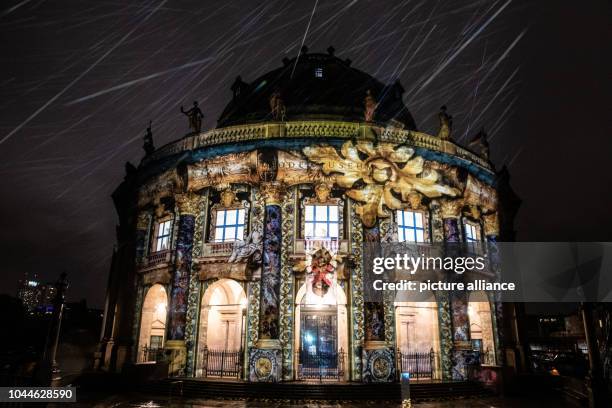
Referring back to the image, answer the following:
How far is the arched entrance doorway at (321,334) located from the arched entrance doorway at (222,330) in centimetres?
272

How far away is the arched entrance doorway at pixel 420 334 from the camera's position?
727 inches

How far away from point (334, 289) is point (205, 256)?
637 centimetres

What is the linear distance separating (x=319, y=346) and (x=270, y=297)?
326 cm

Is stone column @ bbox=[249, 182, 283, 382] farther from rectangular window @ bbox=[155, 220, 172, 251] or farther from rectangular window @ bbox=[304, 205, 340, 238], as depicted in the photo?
rectangular window @ bbox=[155, 220, 172, 251]

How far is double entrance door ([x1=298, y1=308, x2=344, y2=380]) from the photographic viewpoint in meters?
17.6

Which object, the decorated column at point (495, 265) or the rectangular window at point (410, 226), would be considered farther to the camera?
the decorated column at point (495, 265)

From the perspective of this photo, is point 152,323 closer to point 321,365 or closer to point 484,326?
point 321,365

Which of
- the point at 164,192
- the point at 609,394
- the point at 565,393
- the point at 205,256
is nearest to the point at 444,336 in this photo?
the point at 565,393

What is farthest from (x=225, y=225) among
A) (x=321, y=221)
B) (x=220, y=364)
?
(x=220, y=364)

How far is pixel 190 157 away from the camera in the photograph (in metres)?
20.7

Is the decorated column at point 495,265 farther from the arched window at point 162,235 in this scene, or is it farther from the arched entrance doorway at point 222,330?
the arched window at point 162,235

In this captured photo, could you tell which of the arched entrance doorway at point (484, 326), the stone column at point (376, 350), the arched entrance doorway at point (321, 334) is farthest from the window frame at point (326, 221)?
the arched entrance doorway at point (484, 326)

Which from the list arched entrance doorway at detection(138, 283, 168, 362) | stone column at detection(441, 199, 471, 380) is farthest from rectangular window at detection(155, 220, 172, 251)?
stone column at detection(441, 199, 471, 380)

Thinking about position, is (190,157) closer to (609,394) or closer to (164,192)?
(164,192)
